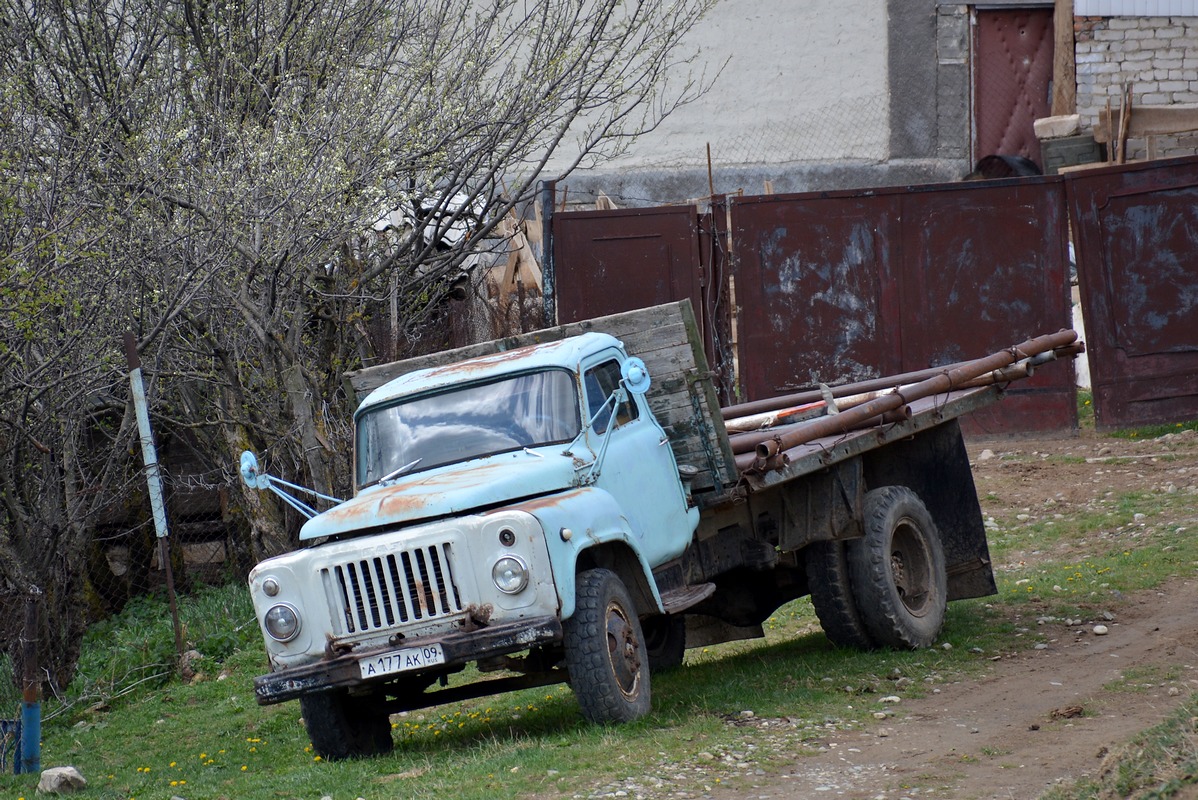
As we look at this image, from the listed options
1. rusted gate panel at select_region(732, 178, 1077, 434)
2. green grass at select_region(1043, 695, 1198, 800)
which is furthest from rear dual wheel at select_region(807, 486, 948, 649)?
rusted gate panel at select_region(732, 178, 1077, 434)

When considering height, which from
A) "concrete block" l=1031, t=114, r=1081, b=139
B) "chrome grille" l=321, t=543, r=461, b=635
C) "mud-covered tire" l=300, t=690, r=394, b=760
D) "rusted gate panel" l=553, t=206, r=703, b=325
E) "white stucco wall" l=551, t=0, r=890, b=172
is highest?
"white stucco wall" l=551, t=0, r=890, b=172

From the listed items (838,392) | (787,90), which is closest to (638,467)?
(838,392)

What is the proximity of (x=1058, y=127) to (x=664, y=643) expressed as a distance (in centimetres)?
1261

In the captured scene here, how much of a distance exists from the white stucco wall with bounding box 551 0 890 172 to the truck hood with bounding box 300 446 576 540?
1481cm

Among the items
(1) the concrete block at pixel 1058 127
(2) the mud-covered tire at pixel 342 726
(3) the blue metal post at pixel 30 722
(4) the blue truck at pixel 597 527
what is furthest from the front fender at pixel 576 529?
(1) the concrete block at pixel 1058 127

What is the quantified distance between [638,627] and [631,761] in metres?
1.05

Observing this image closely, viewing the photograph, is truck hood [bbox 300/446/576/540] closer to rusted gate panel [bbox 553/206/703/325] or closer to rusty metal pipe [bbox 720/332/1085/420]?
rusty metal pipe [bbox 720/332/1085/420]

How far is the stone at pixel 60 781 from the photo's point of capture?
6867 millimetres

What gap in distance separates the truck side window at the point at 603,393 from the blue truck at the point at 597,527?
13mm

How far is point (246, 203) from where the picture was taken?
33.0 ft

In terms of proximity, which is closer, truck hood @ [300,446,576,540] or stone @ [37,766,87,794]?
truck hood @ [300,446,576,540]

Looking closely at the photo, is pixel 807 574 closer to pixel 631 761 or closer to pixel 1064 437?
pixel 631 761

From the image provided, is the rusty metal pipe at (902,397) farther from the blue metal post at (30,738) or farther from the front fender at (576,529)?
the blue metal post at (30,738)

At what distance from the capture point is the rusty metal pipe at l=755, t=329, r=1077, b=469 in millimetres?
7238
